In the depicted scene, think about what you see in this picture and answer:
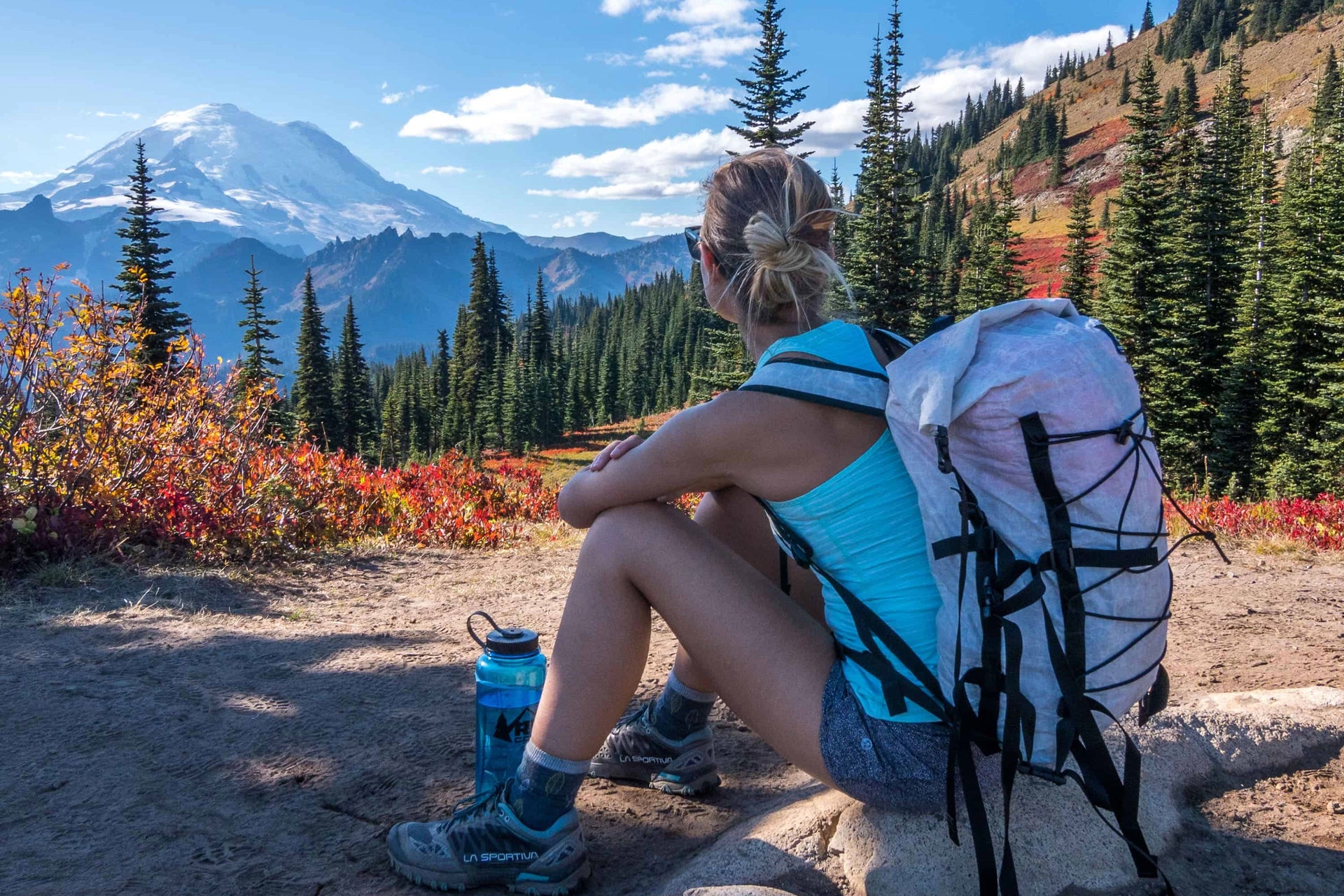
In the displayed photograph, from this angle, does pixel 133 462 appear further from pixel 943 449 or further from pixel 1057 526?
pixel 1057 526

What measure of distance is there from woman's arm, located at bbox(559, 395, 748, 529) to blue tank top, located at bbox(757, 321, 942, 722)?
187mm

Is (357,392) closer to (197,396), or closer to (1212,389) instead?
(1212,389)

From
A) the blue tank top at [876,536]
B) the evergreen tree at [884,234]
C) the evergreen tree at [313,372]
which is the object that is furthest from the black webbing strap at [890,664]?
the evergreen tree at [313,372]

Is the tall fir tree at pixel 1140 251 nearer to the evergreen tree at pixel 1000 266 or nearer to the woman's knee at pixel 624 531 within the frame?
the evergreen tree at pixel 1000 266

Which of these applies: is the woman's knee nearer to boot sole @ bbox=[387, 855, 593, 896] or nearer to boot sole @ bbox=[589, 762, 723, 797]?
boot sole @ bbox=[387, 855, 593, 896]

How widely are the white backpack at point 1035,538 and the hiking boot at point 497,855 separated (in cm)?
94

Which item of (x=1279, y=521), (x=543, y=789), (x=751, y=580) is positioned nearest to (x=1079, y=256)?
(x=1279, y=521)

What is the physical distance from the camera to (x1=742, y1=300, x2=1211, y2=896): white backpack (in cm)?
150

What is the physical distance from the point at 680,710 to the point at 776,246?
Result: 1356 mm

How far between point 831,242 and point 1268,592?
397 centimetres

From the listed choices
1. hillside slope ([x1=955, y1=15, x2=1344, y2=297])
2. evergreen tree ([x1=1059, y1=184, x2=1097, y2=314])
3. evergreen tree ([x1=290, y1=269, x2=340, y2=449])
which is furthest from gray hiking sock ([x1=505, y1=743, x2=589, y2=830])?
hillside slope ([x1=955, y1=15, x2=1344, y2=297])

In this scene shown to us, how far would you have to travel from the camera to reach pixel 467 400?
65.6m

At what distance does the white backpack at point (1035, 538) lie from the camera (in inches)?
58.9

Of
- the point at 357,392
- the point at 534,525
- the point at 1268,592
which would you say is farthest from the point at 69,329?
the point at 357,392
